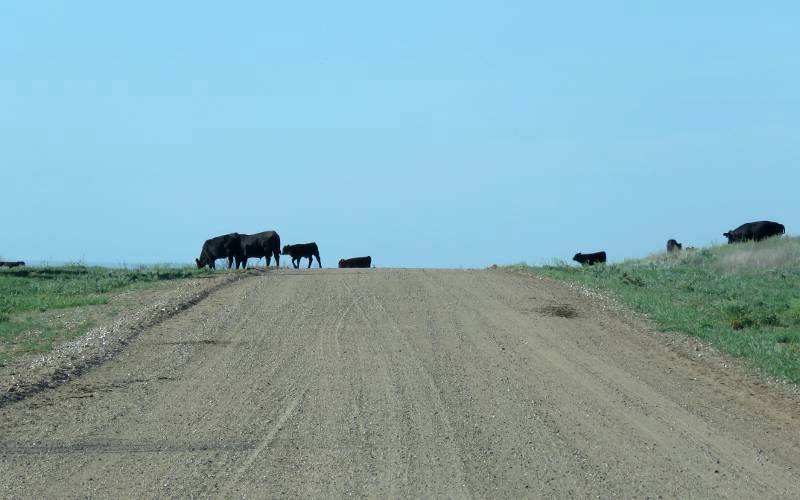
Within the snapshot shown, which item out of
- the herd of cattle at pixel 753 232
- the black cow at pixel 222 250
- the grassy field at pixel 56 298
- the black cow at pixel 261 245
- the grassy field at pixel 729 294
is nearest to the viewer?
the grassy field at pixel 729 294

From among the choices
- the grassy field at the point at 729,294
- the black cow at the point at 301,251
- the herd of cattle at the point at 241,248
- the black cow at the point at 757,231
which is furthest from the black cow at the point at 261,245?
the black cow at the point at 757,231

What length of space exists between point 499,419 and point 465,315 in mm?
8643

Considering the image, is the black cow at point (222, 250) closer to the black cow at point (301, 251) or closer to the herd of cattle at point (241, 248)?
the herd of cattle at point (241, 248)

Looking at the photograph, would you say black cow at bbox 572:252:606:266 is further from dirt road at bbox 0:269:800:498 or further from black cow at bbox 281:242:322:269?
dirt road at bbox 0:269:800:498

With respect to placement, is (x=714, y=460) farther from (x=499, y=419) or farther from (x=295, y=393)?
(x=295, y=393)

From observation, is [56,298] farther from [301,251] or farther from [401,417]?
[301,251]

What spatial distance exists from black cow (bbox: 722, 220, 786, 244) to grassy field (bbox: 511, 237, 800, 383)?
11.7m

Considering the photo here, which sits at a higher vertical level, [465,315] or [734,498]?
[465,315]

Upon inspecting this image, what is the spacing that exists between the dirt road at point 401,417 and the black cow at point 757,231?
30600mm

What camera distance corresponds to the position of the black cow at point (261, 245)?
4222 centimetres

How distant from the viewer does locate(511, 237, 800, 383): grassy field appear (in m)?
17.0

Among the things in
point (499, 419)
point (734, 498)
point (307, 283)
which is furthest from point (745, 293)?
point (734, 498)

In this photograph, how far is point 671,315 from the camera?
19922 mm

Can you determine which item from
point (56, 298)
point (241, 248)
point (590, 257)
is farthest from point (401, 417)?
point (590, 257)
